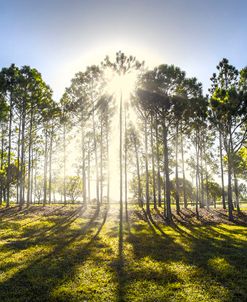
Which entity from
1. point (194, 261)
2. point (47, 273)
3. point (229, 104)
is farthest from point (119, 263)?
point (229, 104)

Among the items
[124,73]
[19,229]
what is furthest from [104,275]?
[124,73]

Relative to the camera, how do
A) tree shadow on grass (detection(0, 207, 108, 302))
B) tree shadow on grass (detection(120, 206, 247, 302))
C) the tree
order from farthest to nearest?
the tree, tree shadow on grass (detection(120, 206, 247, 302)), tree shadow on grass (detection(0, 207, 108, 302))

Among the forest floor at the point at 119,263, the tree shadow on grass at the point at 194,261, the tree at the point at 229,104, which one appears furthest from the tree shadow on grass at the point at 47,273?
the tree at the point at 229,104

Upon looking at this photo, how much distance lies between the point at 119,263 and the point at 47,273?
11.1 ft

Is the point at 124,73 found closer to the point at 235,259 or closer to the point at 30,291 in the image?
the point at 235,259

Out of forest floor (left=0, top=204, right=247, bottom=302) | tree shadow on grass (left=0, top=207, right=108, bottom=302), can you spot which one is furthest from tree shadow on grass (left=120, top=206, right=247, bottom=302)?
tree shadow on grass (left=0, top=207, right=108, bottom=302)

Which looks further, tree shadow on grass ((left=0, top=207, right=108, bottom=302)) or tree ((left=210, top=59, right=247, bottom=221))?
tree ((left=210, top=59, right=247, bottom=221))

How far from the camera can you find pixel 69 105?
117ft

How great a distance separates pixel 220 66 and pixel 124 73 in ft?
38.1

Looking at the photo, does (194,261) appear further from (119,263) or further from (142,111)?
(142,111)

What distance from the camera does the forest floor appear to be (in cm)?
812

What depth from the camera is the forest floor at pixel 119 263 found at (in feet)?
26.7

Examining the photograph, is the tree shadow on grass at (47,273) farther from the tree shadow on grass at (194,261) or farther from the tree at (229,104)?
the tree at (229,104)

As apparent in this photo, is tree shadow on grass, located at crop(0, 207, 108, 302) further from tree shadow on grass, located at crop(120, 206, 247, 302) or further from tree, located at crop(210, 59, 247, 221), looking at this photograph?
tree, located at crop(210, 59, 247, 221)
